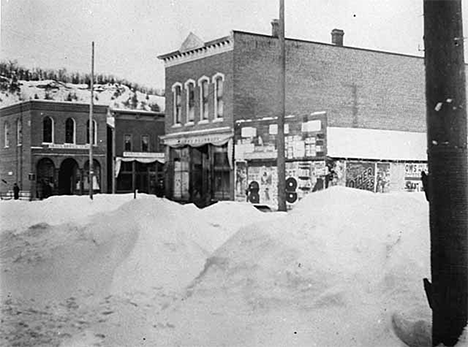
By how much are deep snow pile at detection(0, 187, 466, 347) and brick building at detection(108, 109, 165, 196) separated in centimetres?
896

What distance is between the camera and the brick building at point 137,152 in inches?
757

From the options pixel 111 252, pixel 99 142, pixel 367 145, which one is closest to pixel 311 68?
pixel 367 145

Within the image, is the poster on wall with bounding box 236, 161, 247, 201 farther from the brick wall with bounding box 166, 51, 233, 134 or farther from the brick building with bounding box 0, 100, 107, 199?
the brick building with bounding box 0, 100, 107, 199

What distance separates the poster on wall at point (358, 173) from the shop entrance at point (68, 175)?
32.1 feet

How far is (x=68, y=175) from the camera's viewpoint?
12688 mm

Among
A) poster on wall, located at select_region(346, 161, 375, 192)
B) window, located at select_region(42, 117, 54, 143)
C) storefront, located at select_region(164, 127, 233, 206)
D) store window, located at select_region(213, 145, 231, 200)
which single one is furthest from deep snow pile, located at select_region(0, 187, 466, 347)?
storefront, located at select_region(164, 127, 233, 206)

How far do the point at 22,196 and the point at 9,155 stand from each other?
810 millimetres

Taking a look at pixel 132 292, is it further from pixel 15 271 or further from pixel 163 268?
pixel 15 271

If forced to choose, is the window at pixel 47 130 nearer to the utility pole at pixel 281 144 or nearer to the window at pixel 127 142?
the utility pole at pixel 281 144

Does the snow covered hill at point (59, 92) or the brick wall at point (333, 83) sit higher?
the brick wall at point (333, 83)

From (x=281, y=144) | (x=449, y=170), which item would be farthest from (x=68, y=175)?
(x=449, y=170)

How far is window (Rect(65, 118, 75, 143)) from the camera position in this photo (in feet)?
35.5

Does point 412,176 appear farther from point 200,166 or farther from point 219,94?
point 200,166

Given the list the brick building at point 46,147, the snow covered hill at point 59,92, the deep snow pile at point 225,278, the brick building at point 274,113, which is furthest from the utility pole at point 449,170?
the brick building at point 274,113
